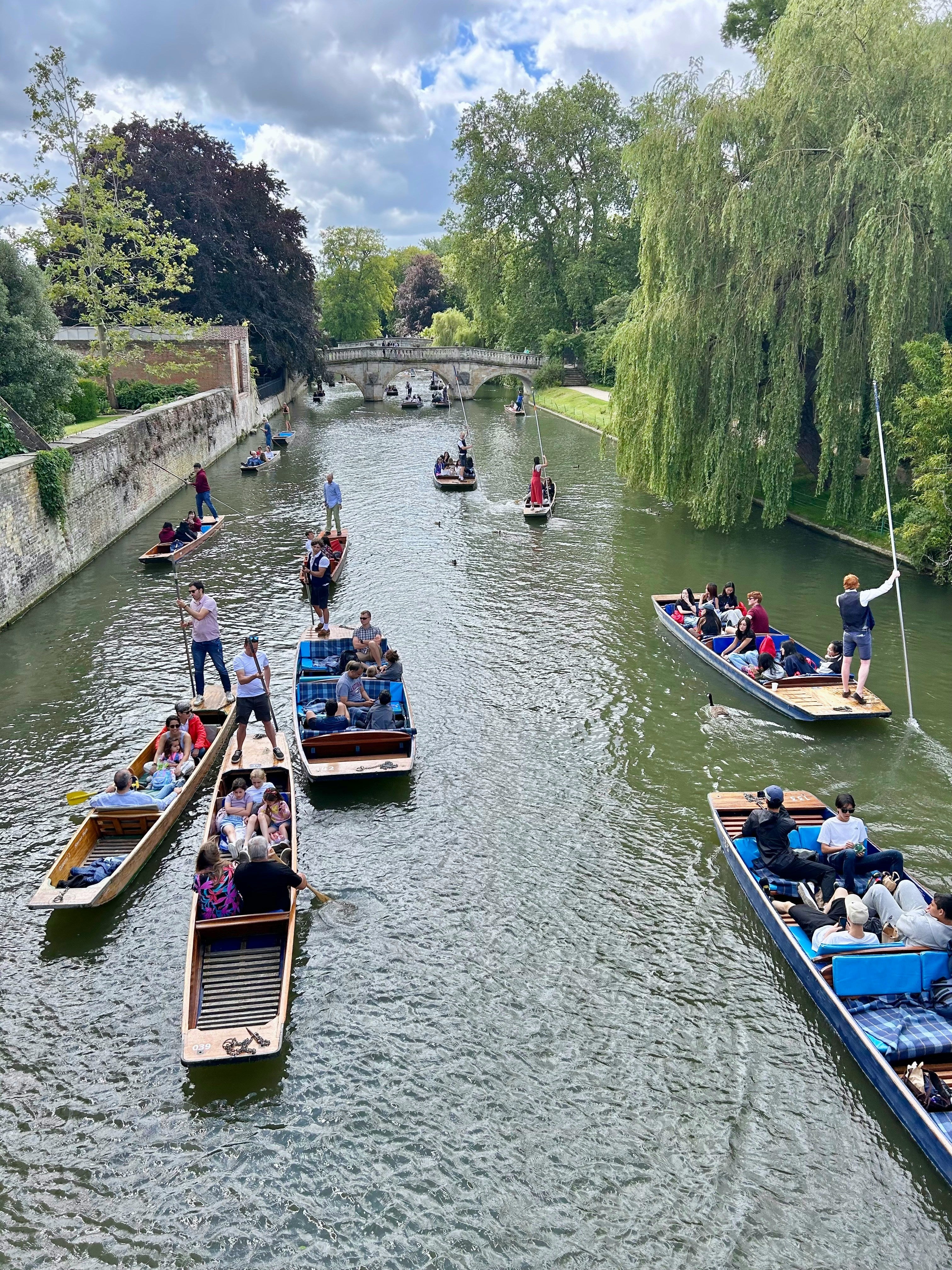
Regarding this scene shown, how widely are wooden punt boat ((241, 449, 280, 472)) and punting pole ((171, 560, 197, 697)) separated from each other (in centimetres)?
1274

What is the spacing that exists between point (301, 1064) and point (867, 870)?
5.71m

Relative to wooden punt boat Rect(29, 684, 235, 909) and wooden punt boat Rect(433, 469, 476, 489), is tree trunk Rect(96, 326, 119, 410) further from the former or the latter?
wooden punt boat Rect(29, 684, 235, 909)

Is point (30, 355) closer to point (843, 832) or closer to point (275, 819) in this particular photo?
point (275, 819)

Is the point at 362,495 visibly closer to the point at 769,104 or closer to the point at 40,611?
the point at 40,611

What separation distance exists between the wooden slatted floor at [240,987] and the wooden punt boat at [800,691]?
8.46m

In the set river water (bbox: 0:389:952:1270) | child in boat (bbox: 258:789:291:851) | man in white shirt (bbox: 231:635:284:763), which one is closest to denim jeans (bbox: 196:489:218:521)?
river water (bbox: 0:389:952:1270)

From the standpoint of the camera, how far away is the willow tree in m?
18.6

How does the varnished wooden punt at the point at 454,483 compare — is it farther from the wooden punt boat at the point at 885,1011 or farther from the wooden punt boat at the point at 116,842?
the wooden punt boat at the point at 885,1011

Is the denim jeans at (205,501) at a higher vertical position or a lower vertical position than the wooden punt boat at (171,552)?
higher

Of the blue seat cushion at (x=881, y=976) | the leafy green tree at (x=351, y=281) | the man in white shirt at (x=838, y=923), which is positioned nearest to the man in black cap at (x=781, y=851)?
the man in white shirt at (x=838, y=923)

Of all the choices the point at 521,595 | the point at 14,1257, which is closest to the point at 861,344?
the point at 521,595

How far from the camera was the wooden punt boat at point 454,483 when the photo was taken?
30.1 metres

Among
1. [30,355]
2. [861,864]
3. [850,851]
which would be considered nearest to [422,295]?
[30,355]

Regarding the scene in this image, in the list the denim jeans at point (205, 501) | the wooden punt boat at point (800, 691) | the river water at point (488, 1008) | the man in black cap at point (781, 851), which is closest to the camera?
the river water at point (488, 1008)
